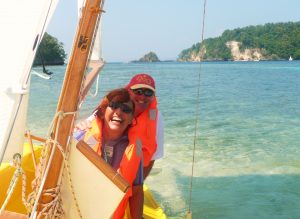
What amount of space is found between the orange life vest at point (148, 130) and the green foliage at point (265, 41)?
95.5 metres

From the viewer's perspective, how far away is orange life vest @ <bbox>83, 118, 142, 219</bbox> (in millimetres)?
2393

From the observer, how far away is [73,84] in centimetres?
172

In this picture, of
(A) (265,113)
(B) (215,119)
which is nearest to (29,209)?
(B) (215,119)

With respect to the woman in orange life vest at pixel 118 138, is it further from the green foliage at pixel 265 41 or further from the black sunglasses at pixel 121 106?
the green foliage at pixel 265 41

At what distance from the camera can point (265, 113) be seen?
1426 centimetres

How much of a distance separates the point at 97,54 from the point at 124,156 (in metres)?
3.15

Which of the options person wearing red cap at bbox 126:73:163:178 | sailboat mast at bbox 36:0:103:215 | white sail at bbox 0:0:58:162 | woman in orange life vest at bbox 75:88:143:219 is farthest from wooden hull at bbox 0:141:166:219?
person wearing red cap at bbox 126:73:163:178

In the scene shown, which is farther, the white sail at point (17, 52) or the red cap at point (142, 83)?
the red cap at point (142, 83)

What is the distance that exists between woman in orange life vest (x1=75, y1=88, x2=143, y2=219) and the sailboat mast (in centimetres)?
67

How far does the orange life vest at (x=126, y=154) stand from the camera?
2.39 meters

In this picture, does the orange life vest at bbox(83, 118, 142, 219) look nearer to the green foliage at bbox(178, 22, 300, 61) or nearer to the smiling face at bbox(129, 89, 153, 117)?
the smiling face at bbox(129, 89, 153, 117)

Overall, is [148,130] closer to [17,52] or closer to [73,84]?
[73,84]

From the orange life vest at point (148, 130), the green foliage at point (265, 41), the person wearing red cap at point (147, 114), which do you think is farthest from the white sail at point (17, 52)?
the green foliage at point (265, 41)

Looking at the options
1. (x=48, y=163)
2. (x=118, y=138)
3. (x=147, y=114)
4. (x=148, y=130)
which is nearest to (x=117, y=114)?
(x=118, y=138)
